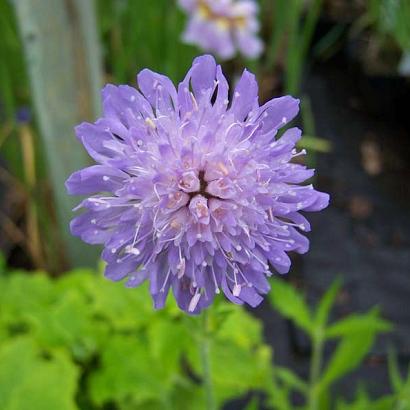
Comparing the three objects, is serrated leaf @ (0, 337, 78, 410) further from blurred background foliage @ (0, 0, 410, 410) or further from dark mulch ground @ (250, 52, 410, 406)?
dark mulch ground @ (250, 52, 410, 406)

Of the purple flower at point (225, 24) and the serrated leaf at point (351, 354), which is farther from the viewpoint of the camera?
the purple flower at point (225, 24)

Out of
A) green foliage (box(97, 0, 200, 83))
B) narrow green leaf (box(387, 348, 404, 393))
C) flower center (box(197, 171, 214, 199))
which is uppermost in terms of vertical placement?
green foliage (box(97, 0, 200, 83))

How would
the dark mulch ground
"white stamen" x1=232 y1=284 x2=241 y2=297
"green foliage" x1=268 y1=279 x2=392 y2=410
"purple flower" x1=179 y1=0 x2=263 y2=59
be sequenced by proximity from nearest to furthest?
"white stamen" x1=232 y1=284 x2=241 y2=297, "green foliage" x1=268 y1=279 x2=392 y2=410, the dark mulch ground, "purple flower" x1=179 y1=0 x2=263 y2=59

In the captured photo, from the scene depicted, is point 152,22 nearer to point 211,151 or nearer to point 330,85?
point 330,85

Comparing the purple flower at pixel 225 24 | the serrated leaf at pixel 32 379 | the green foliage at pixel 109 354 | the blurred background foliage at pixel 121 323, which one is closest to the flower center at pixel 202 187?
the blurred background foliage at pixel 121 323

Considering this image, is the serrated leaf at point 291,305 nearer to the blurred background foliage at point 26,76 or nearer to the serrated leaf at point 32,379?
the serrated leaf at point 32,379

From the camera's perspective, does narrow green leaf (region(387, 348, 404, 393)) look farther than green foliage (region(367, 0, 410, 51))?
No

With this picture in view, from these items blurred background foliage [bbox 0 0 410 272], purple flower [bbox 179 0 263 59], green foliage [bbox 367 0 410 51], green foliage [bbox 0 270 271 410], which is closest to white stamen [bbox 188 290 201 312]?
green foliage [bbox 0 270 271 410]
